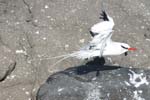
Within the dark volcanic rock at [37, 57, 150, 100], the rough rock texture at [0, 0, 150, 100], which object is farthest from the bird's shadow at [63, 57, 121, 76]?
the rough rock texture at [0, 0, 150, 100]

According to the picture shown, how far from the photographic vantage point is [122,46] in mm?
3484

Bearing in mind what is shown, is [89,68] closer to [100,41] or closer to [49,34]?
[100,41]

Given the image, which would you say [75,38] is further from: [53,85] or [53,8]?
[53,85]

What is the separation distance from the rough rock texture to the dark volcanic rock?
294mm

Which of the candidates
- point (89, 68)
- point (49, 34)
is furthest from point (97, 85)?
point (49, 34)

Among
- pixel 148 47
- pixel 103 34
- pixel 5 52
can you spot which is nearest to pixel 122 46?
pixel 103 34

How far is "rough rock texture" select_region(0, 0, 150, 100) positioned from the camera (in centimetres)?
375

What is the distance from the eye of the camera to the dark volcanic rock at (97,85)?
132 inches

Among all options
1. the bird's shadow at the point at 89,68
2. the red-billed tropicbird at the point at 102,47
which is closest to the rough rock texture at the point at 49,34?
the bird's shadow at the point at 89,68

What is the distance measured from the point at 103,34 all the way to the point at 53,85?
23.0 inches

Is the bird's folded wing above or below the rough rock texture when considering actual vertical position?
above

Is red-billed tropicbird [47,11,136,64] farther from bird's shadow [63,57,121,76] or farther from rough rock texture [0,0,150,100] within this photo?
rough rock texture [0,0,150,100]

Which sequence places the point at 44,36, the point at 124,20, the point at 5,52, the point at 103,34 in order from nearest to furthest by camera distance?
the point at 103,34
the point at 5,52
the point at 44,36
the point at 124,20

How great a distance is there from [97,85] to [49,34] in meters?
0.99
